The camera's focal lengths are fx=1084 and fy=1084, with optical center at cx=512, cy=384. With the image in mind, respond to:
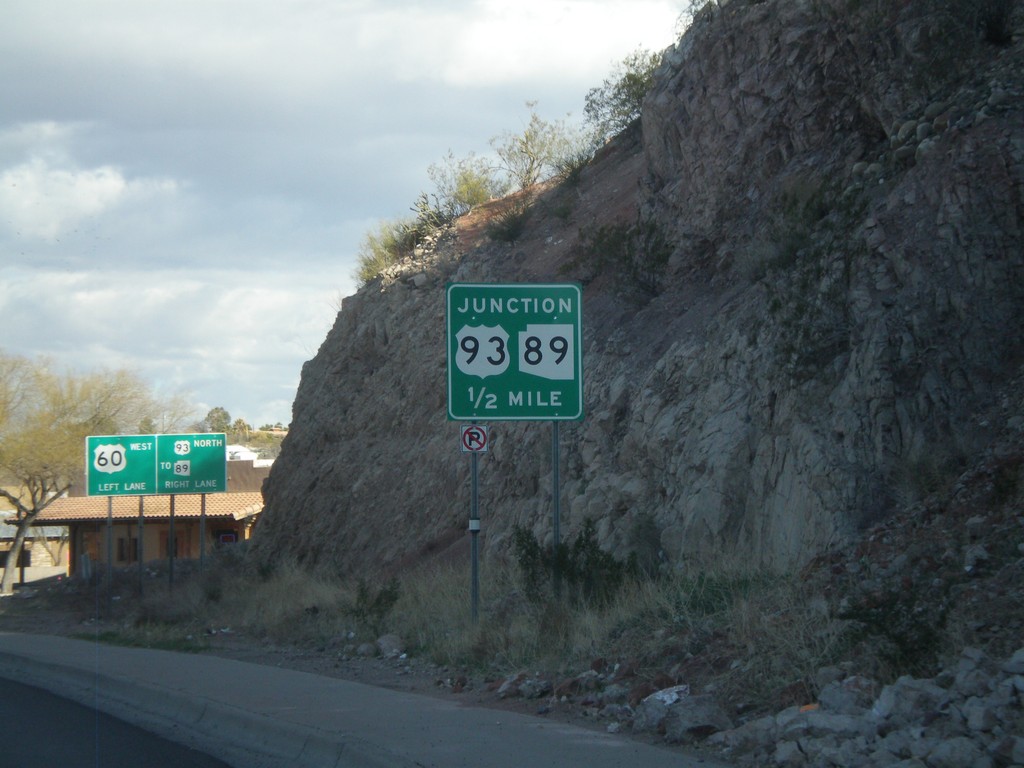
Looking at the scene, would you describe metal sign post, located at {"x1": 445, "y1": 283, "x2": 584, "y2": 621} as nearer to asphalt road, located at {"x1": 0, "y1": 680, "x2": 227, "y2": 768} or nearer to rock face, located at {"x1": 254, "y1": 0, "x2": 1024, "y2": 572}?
rock face, located at {"x1": 254, "y1": 0, "x2": 1024, "y2": 572}

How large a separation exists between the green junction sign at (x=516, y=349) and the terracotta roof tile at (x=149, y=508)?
33513mm

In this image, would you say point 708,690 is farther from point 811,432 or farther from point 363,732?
point 811,432

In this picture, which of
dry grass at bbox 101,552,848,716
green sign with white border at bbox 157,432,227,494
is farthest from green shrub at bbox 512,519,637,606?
green sign with white border at bbox 157,432,227,494

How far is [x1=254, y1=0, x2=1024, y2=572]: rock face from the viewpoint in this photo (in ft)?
38.5

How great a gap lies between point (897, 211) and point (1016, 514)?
5.24m

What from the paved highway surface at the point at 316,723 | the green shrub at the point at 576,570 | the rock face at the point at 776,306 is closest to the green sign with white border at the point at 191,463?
the rock face at the point at 776,306

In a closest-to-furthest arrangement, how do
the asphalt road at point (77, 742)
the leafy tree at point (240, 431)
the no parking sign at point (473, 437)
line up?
the asphalt road at point (77, 742)
the no parking sign at point (473, 437)
the leafy tree at point (240, 431)

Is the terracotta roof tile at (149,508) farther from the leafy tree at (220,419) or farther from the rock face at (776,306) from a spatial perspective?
the leafy tree at (220,419)

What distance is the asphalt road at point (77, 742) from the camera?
29.5 feet

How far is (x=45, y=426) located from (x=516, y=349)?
31.4 metres

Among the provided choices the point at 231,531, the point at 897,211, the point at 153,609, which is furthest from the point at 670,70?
the point at 231,531

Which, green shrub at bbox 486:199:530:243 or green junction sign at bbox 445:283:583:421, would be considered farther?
green shrub at bbox 486:199:530:243

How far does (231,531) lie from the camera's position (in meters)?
49.4

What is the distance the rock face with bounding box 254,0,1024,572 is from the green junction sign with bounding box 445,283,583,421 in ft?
7.90
